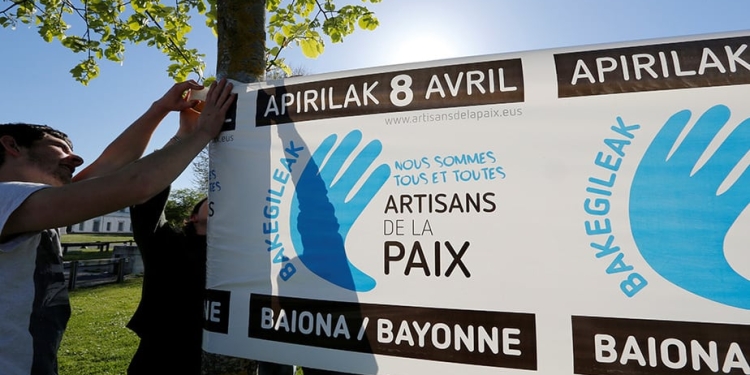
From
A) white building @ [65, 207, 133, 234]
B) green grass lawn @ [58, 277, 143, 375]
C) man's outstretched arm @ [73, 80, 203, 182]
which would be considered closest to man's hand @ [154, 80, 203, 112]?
man's outstretched arm @ [73, 80, 203, 182]

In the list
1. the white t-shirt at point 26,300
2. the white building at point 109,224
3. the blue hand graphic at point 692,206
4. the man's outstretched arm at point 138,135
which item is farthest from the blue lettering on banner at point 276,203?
the white building at point 109,224

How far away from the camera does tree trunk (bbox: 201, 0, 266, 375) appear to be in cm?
265

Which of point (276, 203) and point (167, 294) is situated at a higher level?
point (276, 203)

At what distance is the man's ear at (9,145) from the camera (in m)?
1.83

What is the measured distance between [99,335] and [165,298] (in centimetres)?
635

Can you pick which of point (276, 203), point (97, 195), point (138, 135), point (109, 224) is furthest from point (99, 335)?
point (109, 224)

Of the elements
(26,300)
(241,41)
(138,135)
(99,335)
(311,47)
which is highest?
(311,47)

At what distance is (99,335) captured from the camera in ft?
23.3

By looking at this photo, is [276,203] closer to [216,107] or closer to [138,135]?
[216,107]

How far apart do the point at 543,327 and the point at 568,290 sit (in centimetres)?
21

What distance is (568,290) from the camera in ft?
5.98

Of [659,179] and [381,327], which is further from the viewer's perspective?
[381,327]

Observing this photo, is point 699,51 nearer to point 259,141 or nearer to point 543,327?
point 543,327

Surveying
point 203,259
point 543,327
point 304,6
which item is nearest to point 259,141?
point 203,259
